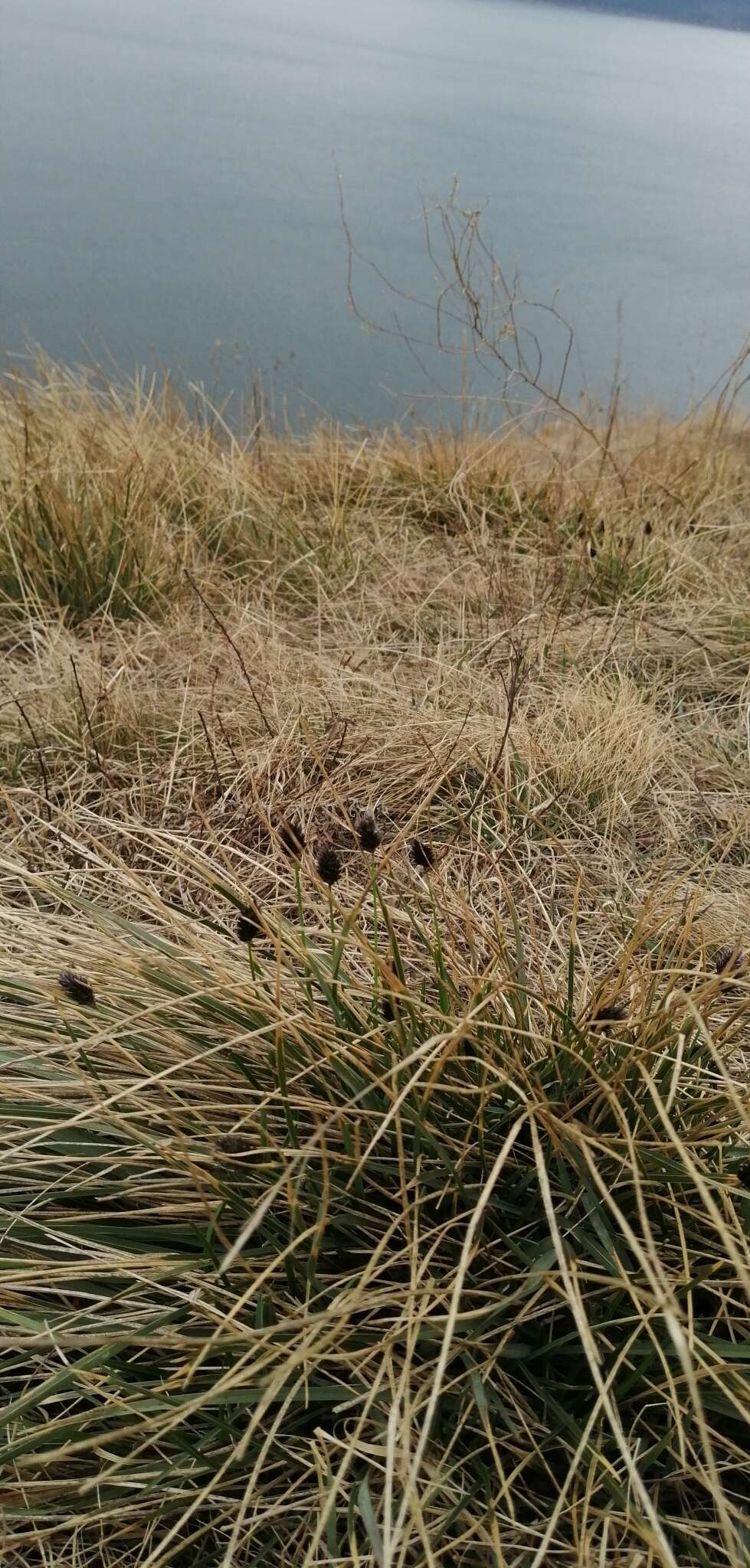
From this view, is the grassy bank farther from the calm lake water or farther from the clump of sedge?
the calm lake water

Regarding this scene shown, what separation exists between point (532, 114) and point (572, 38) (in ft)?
119

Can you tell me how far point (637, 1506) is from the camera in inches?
35.4

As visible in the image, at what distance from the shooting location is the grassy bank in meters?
0.88

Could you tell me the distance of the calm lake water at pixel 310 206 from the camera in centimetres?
707

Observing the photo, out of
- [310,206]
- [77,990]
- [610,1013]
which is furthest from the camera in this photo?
[310,206]

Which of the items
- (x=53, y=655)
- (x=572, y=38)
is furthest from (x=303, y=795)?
(x=572, y=38)

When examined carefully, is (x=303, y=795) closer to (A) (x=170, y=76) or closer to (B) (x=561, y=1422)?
(B) (x=561, y=1422)

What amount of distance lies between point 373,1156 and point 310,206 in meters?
11.3

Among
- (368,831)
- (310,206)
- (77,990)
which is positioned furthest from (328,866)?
(310,206)

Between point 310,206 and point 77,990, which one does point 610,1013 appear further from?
point 310,206

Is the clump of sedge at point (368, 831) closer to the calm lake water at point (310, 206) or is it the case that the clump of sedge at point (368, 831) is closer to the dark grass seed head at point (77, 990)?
the dark grass seed head at point (77, 990)

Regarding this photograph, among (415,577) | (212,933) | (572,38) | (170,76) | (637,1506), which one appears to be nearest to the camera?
(637,1506)

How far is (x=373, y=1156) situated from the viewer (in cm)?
106

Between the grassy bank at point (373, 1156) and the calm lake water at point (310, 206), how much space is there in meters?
2.17
